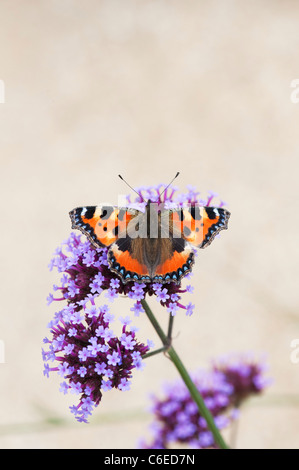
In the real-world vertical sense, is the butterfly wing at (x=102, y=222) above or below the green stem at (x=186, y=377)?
above

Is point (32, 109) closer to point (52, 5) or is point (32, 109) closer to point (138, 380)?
point (52, 5)

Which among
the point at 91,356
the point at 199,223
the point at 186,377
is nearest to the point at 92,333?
the point at 91,356

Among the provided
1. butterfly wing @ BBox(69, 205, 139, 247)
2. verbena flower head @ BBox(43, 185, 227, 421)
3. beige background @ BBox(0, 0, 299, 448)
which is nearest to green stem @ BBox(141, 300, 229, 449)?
verbena flower head @ BBox(43, 185, 227, 421)

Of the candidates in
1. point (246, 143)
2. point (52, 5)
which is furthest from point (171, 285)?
point (52, 5)

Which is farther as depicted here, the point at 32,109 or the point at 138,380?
the point at 32,109

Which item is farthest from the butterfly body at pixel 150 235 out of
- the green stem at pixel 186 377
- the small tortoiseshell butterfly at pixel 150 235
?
the green stem at pixel 186 377

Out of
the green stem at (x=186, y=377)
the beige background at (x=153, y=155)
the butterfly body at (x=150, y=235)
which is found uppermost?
the beige background at (x=153, y=155)

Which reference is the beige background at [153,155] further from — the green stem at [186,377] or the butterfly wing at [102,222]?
the butterfly wing at [102,222]

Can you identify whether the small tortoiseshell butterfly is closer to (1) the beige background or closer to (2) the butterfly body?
(2) the butterfly body
